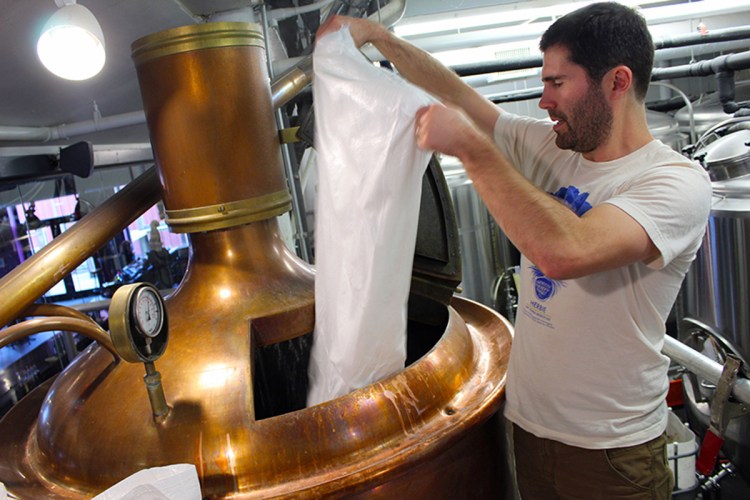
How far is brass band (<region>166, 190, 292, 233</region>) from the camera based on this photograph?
4.69 ft

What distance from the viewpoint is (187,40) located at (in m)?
1.36

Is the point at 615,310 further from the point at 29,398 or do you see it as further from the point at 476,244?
the point at 476,244

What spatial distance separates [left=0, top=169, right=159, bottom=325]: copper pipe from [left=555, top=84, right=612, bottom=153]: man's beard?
3.52 feet

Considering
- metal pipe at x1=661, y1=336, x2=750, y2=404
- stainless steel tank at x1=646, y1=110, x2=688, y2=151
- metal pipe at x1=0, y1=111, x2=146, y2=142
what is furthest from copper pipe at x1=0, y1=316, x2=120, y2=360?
stainless steel tank at x1=646, y1=110, x2=688, y2=151

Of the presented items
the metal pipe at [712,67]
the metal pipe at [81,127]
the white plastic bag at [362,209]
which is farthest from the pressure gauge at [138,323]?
the metal pipe at [712,67]

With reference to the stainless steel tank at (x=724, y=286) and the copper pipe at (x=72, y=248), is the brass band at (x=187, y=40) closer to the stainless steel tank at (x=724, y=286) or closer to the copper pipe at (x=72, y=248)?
the copper pipe at (x=72, y=248)

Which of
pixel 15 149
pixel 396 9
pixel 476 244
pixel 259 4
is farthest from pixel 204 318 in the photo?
pixel 476 244

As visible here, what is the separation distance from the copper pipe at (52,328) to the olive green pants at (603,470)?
1.08 meters

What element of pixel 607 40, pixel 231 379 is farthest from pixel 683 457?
pixel 231 379

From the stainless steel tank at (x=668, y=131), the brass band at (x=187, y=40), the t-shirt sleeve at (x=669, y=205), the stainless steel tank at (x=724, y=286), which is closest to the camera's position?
the t-shirt sleeve at (x=669, y=205)

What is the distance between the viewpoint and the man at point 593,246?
1.13 m

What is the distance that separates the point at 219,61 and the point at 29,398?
1101 mm

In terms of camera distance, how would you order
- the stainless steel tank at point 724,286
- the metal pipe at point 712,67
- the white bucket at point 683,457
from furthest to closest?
the metal pipe at point 712,67 < the stainless steel tank at point 724,286 < the white bucket at point 683,457

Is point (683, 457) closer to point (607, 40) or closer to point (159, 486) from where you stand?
point (607, 40)
